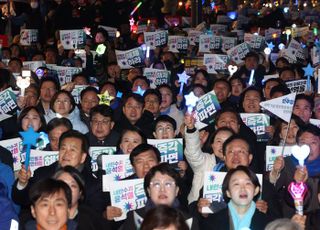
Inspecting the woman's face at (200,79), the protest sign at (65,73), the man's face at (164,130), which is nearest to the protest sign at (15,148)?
the man's face at (164,130)

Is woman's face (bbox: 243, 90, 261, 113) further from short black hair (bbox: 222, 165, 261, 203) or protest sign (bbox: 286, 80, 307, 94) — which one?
short black hair (bbox: 222, 165, 261, 203)

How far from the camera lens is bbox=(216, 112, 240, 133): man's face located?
8.76 m

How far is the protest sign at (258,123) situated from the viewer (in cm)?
970

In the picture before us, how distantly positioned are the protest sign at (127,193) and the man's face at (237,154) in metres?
0.76

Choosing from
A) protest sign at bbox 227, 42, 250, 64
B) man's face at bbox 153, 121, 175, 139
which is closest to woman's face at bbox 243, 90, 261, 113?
man's face at bbox 153, 121, 175, 139

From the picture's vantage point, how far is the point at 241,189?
6.29 m

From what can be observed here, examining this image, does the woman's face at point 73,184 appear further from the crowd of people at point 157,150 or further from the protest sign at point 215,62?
the protest sign at point 215,62

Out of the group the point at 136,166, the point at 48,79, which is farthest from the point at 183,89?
the point at 136,166

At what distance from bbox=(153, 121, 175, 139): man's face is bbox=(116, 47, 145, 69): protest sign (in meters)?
5.42

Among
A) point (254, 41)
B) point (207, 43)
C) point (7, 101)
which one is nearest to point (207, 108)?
point (7, 101)

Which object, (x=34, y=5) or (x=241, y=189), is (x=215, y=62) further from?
(x=241, y=189)

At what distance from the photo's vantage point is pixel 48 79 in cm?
1097

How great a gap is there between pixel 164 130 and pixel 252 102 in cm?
185

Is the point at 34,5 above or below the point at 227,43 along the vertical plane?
above
